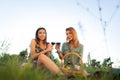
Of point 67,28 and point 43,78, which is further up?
point 67,28

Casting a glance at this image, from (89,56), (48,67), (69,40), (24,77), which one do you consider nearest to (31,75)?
(24,77)

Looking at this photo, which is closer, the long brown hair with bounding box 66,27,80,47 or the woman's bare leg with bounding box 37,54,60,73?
Result: the woman's bare leg with bounding box 37,54,60,73

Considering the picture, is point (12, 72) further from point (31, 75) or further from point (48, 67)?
point (48, 67)

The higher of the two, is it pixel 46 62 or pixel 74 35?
pixel 74 35

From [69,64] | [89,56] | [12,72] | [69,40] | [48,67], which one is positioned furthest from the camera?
[89,56]

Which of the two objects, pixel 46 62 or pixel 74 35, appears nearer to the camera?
pixel 46 62

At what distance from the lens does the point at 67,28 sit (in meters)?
6.14

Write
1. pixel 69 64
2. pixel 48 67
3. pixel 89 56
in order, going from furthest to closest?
pixel 89 56 → pixel 69 64 → pixel 48 67

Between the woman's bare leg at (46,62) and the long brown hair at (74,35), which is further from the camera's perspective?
the long brown hair at (74,35)

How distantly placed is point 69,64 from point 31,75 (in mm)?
3090

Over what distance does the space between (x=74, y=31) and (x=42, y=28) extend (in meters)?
0.70

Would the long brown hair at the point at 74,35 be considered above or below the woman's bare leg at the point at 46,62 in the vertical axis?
above

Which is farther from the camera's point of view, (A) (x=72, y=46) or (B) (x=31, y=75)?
(A) (x=72, y=46)

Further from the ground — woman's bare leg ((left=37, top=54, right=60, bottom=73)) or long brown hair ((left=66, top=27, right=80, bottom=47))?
long brown hair ((left=66, top=27, right=80, bottom=47))
